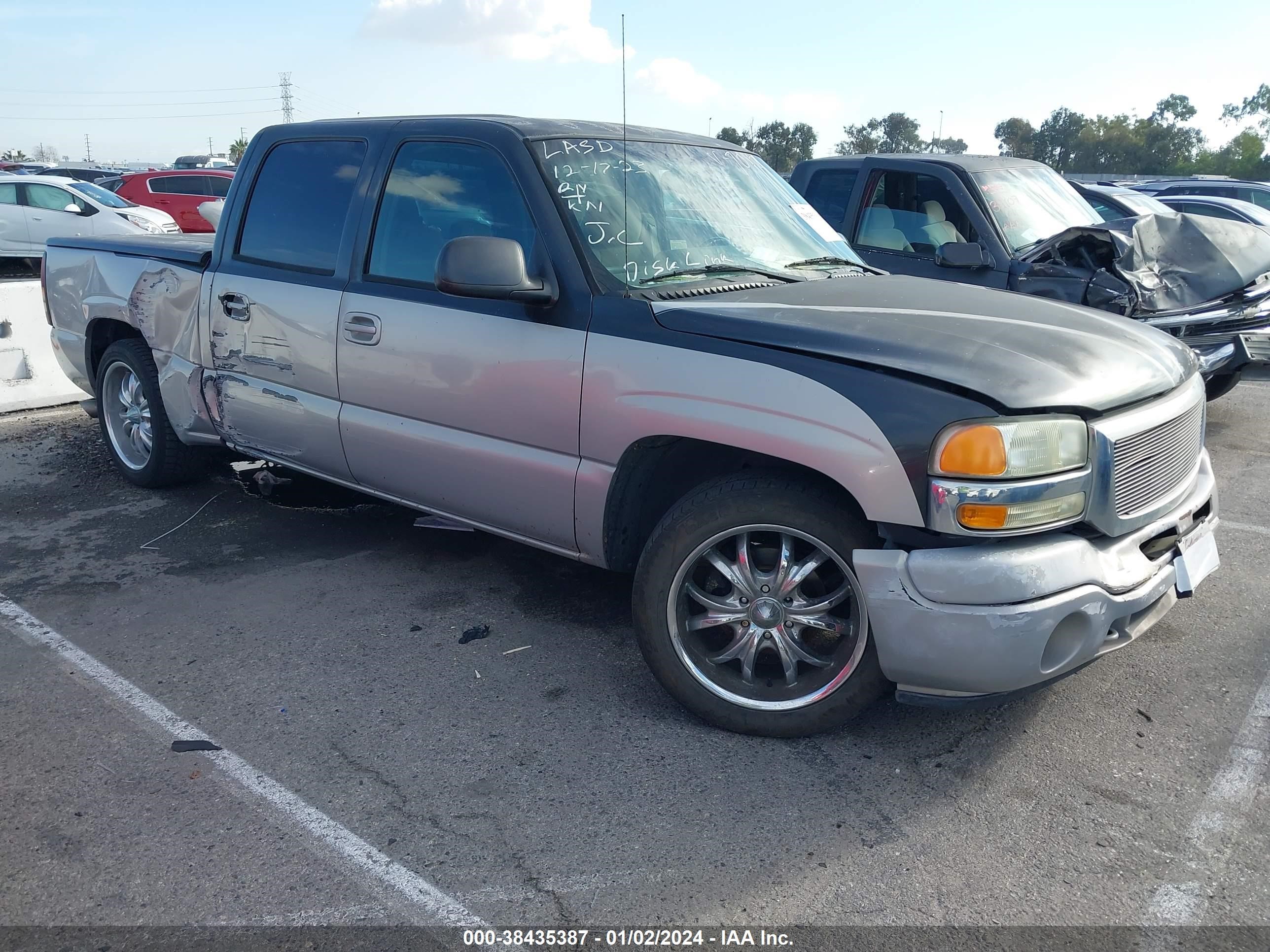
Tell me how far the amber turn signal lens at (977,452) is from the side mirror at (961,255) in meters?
3.93

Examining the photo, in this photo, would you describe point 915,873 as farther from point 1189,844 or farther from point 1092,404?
point 1092,404

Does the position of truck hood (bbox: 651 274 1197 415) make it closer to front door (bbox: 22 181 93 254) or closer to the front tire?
the front tire

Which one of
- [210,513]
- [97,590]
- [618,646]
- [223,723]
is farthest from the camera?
[210,513]

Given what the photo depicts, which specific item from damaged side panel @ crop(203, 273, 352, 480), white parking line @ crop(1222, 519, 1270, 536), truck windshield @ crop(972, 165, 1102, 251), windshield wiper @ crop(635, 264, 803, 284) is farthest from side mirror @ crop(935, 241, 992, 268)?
damaged side panel @ crop(203, 273, 352, 480)

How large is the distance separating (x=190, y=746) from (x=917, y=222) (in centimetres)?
585

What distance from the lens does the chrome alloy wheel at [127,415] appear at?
5.75m

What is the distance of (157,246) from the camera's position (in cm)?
543

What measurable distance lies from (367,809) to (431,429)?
5.10ft

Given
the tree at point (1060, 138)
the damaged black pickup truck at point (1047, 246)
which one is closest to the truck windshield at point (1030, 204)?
the damaged black pickup truck at point (1047, 246)

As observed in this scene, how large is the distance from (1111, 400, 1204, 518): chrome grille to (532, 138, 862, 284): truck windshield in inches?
53.9

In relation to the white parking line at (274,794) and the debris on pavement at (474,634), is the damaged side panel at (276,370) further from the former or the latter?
the white parking line at (274,794)

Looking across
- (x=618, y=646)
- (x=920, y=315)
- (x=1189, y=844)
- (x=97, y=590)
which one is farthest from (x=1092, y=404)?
(x=97, y=590)

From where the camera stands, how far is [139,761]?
315cm

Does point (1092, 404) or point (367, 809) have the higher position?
point (1092, 404)
